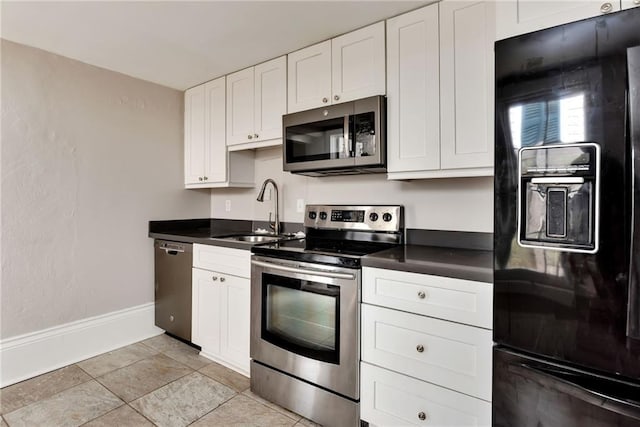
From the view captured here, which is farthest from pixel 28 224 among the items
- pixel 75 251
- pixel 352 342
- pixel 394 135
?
pixel 394 135

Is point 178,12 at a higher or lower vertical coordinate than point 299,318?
higher

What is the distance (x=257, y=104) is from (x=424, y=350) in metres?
1.94

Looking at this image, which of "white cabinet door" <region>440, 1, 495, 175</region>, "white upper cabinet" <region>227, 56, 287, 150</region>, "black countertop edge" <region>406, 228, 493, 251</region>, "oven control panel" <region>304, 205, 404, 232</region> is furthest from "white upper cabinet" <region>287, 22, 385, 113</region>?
"black countertop edge" <region>406, 228, 493, 251</region>

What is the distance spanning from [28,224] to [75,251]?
1.11ft

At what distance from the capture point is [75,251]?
245 cm

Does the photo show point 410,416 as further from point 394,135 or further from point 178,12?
point 178,12

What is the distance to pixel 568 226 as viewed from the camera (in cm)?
95

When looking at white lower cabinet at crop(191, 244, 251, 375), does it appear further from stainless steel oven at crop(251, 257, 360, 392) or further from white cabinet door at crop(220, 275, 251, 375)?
stainless steel oven at crop(251, 257, 360, 392)

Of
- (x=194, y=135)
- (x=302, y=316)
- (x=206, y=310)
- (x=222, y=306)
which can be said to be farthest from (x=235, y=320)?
(x=194, y=135)

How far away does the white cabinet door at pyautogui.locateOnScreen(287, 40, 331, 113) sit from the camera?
209 centimetres

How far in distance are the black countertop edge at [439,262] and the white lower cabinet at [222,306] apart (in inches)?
36.9

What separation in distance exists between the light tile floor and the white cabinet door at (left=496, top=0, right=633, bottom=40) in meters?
2.03

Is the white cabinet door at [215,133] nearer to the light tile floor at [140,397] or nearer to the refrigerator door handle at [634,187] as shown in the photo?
the light tile floor at [140,397]

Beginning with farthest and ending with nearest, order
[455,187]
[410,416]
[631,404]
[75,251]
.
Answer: [75,251], [455,187], [410,416], [631,404]
